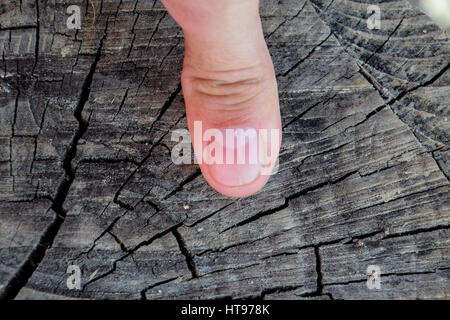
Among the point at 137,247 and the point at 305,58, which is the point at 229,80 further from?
the point at 137,247

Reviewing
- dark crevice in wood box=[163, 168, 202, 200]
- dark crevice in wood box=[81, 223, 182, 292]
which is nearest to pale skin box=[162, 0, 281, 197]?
dark crevice in wood box=[163, 168, 202, 200]

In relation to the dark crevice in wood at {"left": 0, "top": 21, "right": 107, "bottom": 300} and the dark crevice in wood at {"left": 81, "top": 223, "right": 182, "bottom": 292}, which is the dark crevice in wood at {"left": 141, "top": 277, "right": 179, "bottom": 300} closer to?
the dark crevice in wood at {"left": 81, "top": 223, "right": 182, "bottom": 292}

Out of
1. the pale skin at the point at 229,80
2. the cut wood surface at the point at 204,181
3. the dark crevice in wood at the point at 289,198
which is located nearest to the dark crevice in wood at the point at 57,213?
the cut wood surface at the point at 204,181

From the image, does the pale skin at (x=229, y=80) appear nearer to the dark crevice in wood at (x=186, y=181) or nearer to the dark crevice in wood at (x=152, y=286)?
the dark crevice in wood at (x=186, y=181)

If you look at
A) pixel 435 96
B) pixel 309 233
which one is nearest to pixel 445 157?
pixel 435 96

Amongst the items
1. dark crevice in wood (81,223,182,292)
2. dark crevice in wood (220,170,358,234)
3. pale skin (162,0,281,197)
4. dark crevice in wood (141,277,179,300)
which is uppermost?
pale skin (162,0,281,197)
